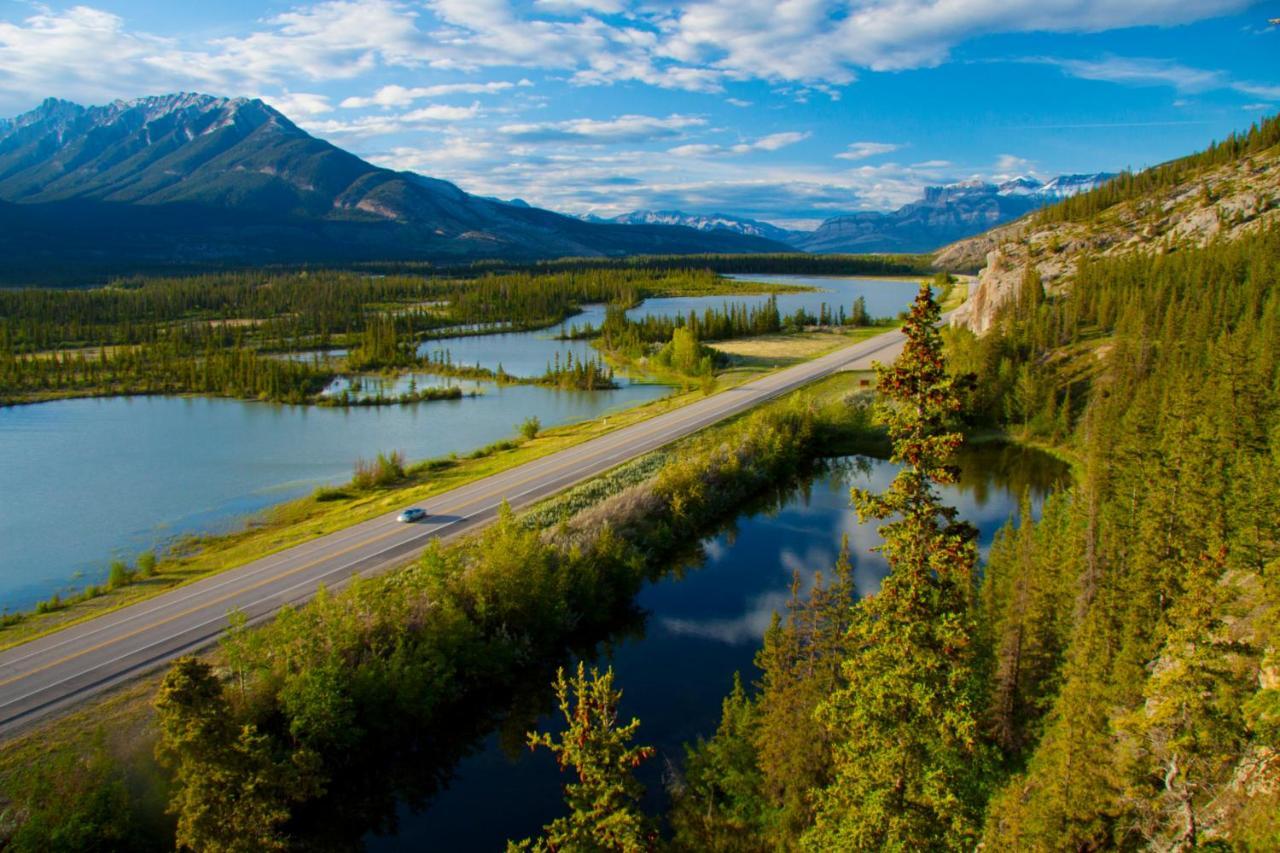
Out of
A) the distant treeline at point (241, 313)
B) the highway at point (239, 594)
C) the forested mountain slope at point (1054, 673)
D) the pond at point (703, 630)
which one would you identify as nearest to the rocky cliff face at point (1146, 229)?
the pond at point (703, 630)

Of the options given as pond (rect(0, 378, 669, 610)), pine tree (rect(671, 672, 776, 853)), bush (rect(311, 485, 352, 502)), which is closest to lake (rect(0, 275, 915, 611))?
pond (rect(0, 378, 669, 610))

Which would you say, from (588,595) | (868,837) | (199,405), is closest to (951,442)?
(868,837)

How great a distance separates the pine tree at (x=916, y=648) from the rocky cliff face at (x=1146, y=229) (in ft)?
319

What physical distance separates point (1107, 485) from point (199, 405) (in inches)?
3773

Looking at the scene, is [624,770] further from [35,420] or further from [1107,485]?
[35,420]

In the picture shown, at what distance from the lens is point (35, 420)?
8388cm

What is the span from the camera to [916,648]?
13648 millimetres

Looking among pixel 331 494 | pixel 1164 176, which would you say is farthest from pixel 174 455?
pixel 1164 176

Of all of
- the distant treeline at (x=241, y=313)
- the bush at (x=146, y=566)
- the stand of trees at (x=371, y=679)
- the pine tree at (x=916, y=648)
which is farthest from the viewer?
the distant treeline at (x=241, y=313)

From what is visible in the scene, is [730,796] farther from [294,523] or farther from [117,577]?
[294,523]

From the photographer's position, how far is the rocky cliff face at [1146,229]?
352 feet

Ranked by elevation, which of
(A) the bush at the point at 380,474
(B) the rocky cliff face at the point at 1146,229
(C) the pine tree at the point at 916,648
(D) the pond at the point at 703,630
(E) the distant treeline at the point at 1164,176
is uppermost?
(E) the distant treeline at the point at 1164,176

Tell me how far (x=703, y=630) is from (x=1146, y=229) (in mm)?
123921

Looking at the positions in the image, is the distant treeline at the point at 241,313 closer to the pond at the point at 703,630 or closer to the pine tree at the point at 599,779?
the pond at the point at 703,630
